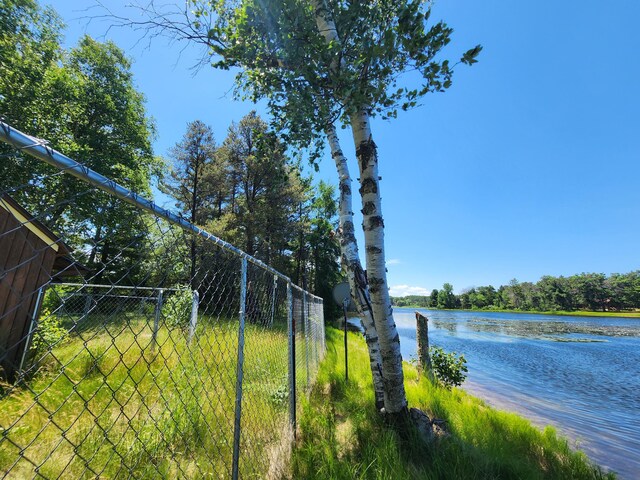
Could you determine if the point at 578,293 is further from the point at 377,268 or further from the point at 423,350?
the point at 377,268

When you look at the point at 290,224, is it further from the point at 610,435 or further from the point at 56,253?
the point at 610,435

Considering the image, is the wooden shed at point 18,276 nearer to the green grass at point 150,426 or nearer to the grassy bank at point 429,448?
the green grass at point 150,426

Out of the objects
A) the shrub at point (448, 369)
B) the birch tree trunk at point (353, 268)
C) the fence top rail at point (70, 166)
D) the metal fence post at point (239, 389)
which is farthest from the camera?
the shrub at point (448, 369)

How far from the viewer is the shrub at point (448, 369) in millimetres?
6137

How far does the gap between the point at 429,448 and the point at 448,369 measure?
358cm

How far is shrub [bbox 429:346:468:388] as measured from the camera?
242 inches

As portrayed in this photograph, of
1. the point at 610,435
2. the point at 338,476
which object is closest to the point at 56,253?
the point at 338,476

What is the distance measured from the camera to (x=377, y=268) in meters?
3.51

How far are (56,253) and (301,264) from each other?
80.4ft

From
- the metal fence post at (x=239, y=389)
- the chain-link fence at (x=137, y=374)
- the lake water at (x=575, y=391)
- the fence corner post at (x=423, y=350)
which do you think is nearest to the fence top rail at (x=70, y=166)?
the chain-link fence at (x=137, y=374)

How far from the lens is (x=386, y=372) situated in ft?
11.2

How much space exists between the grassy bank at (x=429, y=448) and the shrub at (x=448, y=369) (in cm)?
131

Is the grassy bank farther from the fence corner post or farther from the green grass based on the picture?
the fence corner post

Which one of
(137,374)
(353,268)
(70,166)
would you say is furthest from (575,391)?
(70,166)
